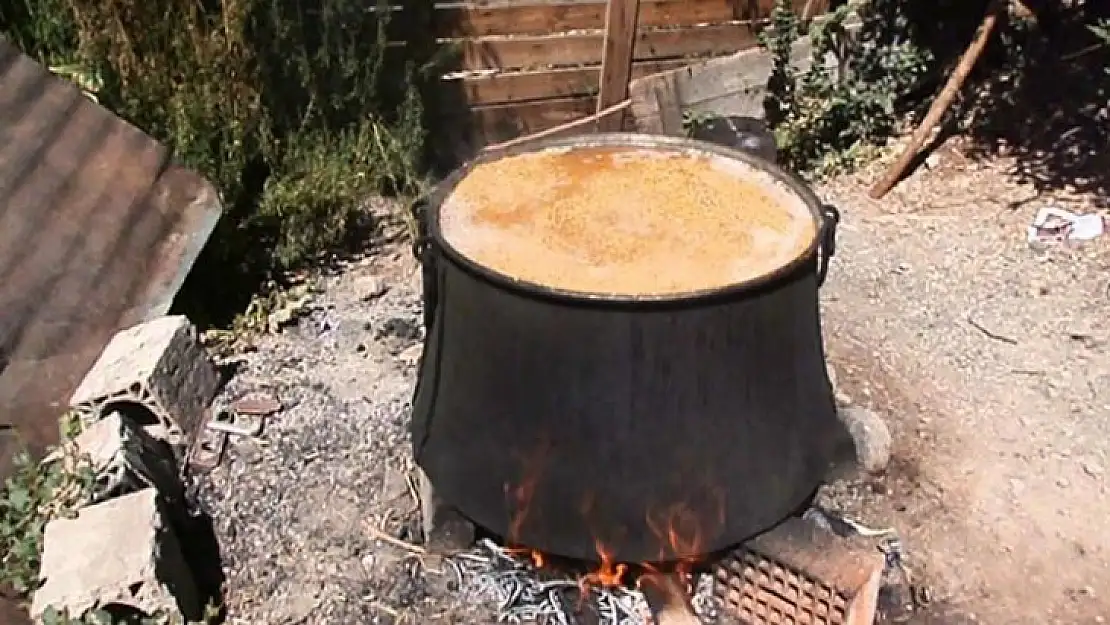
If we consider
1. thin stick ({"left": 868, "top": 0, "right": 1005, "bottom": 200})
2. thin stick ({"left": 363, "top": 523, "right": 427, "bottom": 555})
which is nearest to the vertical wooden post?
thin stick ({"left": 868, "top": 0, "right": 1005, "bottom": 200})

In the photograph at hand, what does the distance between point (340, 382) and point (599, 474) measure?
63.3 inches

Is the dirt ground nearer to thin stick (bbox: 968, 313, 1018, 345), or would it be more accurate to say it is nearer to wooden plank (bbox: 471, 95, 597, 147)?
thin stick (bbox: 968, 313, 1018, 345)

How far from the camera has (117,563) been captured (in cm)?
272

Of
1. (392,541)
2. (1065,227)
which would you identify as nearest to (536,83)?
(1065,227)

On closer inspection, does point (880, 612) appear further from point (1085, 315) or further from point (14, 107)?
point (14, 107)

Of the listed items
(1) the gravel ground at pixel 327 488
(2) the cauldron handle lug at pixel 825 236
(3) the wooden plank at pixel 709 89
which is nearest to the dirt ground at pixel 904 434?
(1) the gravel ground at pixel 327 488

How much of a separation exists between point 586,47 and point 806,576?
3.57 m

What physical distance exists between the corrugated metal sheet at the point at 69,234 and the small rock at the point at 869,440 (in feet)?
7.06

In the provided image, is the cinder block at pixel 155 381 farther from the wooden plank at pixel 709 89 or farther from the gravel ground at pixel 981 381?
the wooden plank at pixel 709 89

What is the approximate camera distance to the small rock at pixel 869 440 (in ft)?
10.9

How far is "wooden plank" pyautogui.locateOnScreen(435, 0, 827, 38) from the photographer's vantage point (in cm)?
532

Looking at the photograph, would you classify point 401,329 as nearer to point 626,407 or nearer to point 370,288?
point 370,288

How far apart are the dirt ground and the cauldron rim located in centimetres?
95

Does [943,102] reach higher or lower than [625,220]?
lower
